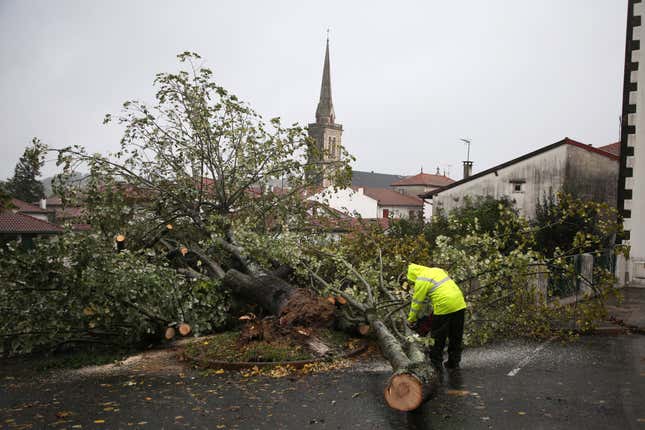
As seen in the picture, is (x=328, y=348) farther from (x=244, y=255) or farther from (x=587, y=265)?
(x=587, y=265)

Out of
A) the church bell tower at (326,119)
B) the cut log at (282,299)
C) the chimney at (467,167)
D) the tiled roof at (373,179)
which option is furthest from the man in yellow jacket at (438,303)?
the tiled roof at (373,179)

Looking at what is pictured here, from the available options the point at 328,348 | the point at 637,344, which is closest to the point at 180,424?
the point at 328,348

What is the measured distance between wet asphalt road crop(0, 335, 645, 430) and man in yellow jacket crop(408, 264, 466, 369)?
19.5 inches

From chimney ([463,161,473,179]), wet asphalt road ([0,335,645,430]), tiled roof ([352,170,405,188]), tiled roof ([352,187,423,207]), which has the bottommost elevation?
wet asphalt road ([0,335,645,430])

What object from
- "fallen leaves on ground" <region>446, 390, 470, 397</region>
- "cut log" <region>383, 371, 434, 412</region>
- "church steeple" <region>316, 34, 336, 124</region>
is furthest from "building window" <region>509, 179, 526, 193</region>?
"church steeple" <region>316, 34, 336, 124</region>

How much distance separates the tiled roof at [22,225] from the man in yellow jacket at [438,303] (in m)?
38.1

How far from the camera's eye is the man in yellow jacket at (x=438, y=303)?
6641 mm

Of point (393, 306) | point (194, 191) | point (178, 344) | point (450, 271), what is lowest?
point (178, 344)

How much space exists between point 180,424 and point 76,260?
3.85m

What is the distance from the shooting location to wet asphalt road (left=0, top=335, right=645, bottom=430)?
5.29 meters

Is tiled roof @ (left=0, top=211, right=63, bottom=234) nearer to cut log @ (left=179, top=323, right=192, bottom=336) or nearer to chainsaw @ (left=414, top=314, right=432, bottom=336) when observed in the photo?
cut log @ (left=179, top=323, right=192, bottom=336)

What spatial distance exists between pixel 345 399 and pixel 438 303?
158cm

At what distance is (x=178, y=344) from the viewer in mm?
9086

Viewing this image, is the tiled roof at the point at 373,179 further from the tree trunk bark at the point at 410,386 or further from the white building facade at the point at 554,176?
the tree trunk bark at the point at 410,386
